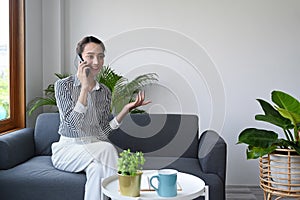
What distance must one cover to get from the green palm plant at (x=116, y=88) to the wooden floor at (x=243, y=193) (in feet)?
3.75

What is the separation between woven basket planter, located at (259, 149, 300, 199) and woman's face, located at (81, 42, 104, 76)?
133cm

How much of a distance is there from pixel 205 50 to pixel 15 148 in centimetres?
204

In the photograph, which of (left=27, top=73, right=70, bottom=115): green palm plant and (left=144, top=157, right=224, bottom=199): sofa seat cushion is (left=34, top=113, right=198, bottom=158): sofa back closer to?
(left=144, top=157, right=224, bottom=199): sofa seat cushion

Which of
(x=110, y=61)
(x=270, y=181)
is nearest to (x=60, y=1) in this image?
(x=110, y=61)

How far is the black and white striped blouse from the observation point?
9.08 ft

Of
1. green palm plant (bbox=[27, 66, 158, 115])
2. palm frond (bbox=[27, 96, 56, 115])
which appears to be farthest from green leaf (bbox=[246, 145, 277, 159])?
palm frond (bbox=[27, 96, 56, 115])

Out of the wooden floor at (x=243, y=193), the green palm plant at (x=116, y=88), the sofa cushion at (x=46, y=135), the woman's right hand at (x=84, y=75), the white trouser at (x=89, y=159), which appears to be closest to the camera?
the white trouser at (x=89, y=159)

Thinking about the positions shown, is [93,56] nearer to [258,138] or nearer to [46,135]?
[46,135]

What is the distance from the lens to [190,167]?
298 cm

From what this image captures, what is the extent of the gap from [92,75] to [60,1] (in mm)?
1573

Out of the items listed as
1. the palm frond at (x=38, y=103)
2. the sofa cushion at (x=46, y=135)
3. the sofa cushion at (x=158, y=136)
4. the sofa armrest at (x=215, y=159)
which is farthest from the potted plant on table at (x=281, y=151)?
the palm frond at (x=38, y=103)

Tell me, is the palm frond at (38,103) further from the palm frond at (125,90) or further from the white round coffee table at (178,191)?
the white round coffee table at (178,191)

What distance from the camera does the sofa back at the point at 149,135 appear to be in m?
3.35

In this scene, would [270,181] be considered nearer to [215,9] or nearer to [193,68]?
[193,68]
